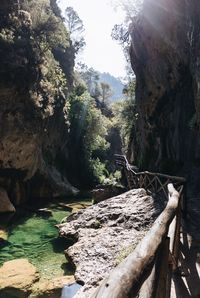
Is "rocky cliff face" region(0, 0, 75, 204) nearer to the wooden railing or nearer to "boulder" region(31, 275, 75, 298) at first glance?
"boulder" region(31, 275, 75, 298)

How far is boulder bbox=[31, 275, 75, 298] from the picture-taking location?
806 cm

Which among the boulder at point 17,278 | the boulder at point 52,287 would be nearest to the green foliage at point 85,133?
the boulder at point 17,278

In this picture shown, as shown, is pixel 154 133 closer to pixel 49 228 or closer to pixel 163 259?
pixel 49 228

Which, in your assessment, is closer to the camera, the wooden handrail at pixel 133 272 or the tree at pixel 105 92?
the wooden handrail at pixel 133 272

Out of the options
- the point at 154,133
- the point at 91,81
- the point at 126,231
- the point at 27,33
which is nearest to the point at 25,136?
the point at 27,33

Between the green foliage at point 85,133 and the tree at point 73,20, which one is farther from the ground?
the tree at point 73,20

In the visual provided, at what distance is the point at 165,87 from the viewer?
23.2m

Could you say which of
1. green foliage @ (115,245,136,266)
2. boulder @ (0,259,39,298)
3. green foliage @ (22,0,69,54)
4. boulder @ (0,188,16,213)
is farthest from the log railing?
green foliage @ (22,0,69,54)

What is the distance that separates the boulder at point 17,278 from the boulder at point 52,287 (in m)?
0.25

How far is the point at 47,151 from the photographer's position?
31844 millimetres

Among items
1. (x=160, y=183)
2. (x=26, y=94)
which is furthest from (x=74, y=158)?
(x=160, y=183)

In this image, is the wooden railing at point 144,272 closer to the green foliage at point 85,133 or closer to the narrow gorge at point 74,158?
the narrow gorge at point 74,158

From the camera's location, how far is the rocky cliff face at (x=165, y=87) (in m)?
20.1

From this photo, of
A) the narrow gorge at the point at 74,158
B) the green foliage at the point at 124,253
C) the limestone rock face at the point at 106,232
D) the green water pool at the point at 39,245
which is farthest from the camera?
the green water pool at the point at 39,245
